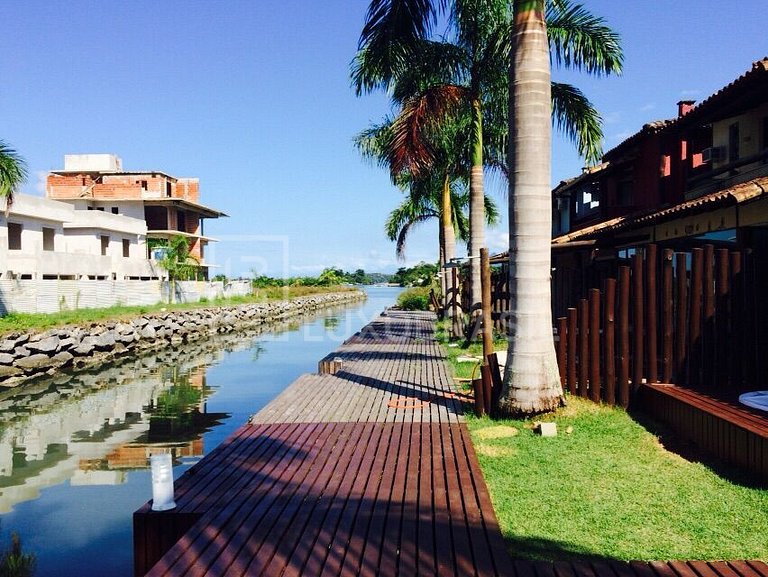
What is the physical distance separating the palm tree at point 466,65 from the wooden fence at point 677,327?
6.50m

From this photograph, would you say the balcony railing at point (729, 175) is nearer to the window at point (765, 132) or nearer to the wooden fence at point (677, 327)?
the window at point (765, 132)

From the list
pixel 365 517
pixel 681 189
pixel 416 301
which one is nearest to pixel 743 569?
pixel 365 517

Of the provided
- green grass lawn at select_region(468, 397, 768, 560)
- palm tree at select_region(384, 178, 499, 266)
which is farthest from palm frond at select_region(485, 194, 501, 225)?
green grass lawn at select_region(468, 397, 768, 560)

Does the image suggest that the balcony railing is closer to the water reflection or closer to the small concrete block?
the small concrete block

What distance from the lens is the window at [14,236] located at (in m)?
33.4

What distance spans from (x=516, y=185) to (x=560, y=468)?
393cm

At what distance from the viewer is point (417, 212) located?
1406 inches

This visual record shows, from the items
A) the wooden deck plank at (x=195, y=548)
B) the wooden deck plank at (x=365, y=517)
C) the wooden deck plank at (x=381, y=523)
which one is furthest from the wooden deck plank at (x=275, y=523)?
the wooden deck plank at (x=381, y=523)

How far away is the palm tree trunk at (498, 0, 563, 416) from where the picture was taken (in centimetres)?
855

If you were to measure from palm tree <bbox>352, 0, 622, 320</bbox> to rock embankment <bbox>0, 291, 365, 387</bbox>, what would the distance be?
13.3m

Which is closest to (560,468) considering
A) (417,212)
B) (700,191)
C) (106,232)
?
(700,191)

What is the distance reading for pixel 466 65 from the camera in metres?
17.0

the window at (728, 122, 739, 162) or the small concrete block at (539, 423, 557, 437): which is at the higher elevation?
the window at (728, 122, 739, 162)

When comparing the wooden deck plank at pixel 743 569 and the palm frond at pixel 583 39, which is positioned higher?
the palm frond at pixel 583 39
